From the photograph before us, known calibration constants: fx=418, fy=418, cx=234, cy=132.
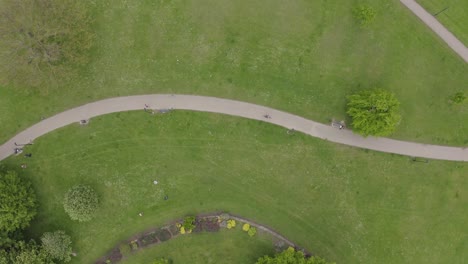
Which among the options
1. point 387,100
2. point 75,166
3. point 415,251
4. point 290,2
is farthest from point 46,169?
point 415,251

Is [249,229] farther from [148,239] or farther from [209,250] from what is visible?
[148,239]

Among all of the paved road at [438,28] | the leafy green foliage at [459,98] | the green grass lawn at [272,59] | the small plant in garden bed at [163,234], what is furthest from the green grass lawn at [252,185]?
the paved road at [438,28]

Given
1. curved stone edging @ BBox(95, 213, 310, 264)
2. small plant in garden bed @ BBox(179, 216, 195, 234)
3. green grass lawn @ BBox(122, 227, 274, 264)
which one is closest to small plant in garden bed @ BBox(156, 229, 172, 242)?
curved stone edging @ BBox(95, 213, 310, 264)

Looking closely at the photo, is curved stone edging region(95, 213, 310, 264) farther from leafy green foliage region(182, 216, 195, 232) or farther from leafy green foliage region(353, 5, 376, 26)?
leafy green foliage region(353, 5, 376, 26)

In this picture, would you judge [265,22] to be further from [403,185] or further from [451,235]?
[451,235]

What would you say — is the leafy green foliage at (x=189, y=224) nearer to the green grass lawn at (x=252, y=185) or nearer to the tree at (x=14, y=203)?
the green grass lawn at (x=252, y=185)

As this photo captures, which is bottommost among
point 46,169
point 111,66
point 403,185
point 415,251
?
point 415,251

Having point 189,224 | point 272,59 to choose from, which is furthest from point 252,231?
point 272,59
